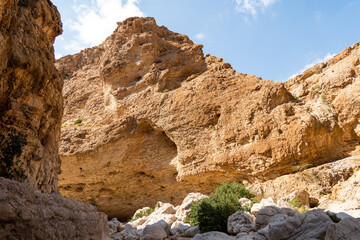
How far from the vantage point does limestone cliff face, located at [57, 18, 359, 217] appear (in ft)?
45.8

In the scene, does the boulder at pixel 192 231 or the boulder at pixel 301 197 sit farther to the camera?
the boulder at pixel 301 197

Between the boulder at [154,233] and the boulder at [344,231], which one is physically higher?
the boulder at [344,231]

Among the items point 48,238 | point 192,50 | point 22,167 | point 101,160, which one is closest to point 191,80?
point 192,50

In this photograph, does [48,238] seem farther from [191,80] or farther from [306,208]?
[191,80]

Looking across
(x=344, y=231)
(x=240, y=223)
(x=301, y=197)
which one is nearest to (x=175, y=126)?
(x=301, y=197)

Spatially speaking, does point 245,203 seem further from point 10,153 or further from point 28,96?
point 28,96

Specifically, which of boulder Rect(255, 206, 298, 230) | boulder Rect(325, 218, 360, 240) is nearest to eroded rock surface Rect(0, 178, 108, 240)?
boulder Rect(255, 206, 298, 230)

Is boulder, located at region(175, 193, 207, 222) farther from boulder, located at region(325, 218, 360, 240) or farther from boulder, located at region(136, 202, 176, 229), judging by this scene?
boulder, located at region(325, 218, 360, 240)

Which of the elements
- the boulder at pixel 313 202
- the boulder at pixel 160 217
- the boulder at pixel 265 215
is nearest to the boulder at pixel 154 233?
the boulder at pixel 160 217

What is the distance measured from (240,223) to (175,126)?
8044 millimetres

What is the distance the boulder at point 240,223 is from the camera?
9711 millimetres

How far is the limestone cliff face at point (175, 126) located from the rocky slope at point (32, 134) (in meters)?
6.78

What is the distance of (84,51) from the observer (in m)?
26.8

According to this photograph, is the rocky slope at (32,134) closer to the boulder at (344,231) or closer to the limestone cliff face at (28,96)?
the limestone cliff face at (28,96)
